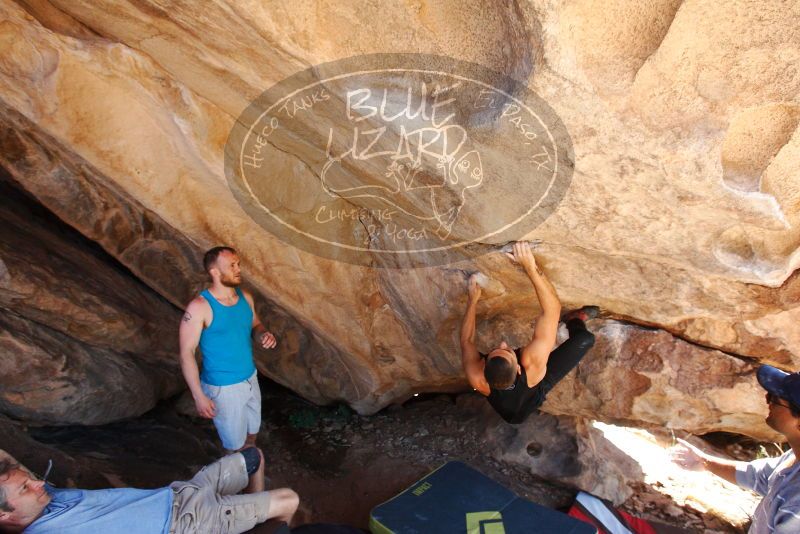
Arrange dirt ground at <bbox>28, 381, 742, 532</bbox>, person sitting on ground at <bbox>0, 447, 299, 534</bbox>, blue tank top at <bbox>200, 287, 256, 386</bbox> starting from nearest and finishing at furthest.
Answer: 1. person sitting on ground at <bbox>0, 447, 299, 534</bbox>
2. blue tank top at <bbox>200, 287, 256, 386</bbox>
3. dirt ground at <bbox>28, 381, 742, 532</bbox>

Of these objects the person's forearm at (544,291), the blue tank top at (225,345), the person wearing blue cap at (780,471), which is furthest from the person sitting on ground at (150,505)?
the person wearing blue cap at (780,471)

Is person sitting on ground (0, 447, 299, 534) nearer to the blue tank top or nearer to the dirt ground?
the blue tank top

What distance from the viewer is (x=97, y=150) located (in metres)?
3.05

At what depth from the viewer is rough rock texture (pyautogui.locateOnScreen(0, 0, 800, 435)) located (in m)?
1.91

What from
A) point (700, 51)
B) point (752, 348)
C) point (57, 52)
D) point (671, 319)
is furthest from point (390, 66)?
point (752, 348)

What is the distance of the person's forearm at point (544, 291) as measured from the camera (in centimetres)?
279

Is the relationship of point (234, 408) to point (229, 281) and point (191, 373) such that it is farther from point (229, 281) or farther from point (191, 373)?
point (229, 281)

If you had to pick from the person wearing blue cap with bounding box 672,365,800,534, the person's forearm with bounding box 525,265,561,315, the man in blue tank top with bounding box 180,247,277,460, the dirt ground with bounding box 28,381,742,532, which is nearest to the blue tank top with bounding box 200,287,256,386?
the man in blue tank top with bounding box 180,247,277,460

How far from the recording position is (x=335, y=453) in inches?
164

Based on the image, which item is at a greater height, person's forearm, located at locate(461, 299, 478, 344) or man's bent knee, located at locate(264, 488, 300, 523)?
person's forearm, located at locate(461, 299, 478, 344)

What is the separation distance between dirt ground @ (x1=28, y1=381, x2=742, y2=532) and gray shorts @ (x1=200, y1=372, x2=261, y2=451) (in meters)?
0.67

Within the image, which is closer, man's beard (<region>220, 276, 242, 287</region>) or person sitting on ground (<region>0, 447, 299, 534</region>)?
person sitting on ground (<region>0, 447, 299, 534</region>)

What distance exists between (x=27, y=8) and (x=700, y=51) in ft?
9.63

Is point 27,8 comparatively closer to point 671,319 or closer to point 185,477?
point 185,477
